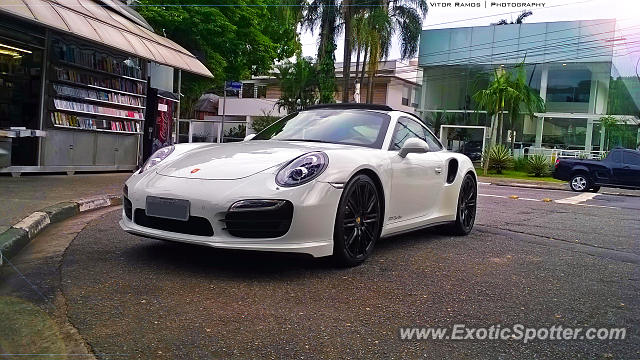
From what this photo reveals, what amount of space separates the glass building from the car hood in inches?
942

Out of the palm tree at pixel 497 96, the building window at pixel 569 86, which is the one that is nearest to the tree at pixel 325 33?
the palm tree at pixel 497 96

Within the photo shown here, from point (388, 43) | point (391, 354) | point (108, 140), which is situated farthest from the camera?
point (388, 43)

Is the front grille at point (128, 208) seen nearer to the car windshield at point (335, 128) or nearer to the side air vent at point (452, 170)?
the car windshield at point (335, 128)

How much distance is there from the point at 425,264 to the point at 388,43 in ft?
79.3

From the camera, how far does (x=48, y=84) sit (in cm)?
1022

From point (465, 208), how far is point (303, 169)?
2.94 meters

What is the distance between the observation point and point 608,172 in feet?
57.7

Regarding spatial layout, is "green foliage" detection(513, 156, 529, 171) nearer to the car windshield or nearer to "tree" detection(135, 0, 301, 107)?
"tree" detection(135, 0, 301, 107)

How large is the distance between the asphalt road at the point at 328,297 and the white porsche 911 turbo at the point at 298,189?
0.28 m

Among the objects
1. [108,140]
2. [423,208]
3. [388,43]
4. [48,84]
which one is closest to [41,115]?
[48,84]

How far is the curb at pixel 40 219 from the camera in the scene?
4.32 m

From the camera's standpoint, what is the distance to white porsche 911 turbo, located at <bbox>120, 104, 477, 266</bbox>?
3.73 m

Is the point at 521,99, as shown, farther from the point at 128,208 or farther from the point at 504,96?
the point at 128,208

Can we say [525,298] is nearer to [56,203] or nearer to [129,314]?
[129,314]
